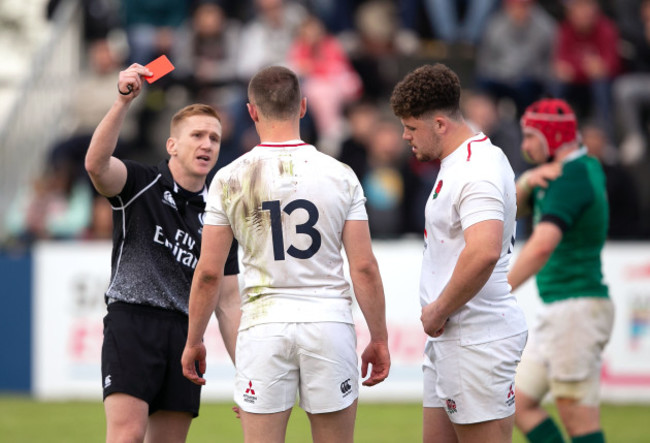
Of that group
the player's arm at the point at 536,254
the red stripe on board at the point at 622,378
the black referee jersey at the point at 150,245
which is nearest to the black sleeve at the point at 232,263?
the black referee jersey at the point at 150,245

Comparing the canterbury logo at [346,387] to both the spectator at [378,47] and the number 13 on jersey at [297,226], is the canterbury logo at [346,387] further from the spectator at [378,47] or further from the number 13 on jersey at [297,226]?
the spectator at [378,47]

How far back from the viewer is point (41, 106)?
1435 centimetres

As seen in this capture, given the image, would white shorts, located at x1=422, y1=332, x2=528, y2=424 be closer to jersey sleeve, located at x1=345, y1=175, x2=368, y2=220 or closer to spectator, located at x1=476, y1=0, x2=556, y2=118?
jersey sleeve, located at x1=345, y1=175, x2=368, y2=220

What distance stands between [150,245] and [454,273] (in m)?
1.74

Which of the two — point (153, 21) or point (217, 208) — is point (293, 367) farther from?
point (153, 21)

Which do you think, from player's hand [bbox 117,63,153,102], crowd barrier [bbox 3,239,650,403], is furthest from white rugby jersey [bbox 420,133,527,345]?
crowd barrier [bbox 3,239,650,403]

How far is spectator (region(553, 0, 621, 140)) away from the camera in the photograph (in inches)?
551

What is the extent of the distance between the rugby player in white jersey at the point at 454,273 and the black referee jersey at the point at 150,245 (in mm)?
1396

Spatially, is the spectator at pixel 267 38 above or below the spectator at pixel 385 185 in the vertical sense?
above

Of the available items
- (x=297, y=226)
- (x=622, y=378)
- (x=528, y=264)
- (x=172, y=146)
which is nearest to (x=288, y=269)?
(x=297, y=226)

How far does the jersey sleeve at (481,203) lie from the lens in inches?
185

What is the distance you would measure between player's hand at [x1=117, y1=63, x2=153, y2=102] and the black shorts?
46.5 inches

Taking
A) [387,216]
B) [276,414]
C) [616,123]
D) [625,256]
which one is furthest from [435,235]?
[616,123]

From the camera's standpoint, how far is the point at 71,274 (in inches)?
433
